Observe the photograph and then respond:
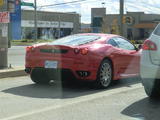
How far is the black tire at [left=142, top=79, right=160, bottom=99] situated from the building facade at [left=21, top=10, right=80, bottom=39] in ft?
165

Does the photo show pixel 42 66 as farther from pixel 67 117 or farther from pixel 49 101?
pixel 67 117

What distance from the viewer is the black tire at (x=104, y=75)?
30.1 feet

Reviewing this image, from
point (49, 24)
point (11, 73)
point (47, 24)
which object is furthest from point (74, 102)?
point (49, 24)

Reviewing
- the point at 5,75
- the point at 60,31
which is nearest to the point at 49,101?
the point at 5,75

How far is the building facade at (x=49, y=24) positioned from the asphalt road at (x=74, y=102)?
4883 centimetres

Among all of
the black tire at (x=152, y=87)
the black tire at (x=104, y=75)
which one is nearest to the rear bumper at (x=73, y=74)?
the black tire at (x=104, y=75)

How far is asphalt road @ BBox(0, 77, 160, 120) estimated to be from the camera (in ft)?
21.8

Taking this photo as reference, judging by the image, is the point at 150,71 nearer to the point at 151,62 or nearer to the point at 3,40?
the point at 151,62

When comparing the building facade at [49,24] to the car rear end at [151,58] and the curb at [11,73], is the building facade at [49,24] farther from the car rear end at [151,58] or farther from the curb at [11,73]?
the car rear end at [151,58]

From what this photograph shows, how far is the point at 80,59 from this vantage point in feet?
29.3

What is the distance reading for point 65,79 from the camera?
9.20 metres

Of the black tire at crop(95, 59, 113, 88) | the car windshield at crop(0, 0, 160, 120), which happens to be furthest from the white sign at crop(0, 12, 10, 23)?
the black tire at crop(95, 59, 113, 88)

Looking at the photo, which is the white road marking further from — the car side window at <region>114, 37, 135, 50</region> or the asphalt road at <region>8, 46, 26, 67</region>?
the asphalt road at <region>8, 46, 26, 67</region>

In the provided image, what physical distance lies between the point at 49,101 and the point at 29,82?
2614mm
